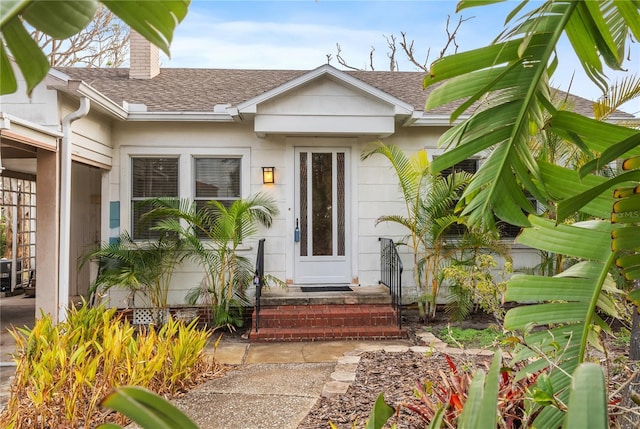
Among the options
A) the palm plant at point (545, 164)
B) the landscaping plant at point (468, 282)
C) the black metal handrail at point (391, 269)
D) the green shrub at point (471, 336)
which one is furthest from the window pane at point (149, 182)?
the palm plant at point (545, 164)

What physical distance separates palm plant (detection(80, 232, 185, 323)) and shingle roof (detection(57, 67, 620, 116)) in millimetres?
2338

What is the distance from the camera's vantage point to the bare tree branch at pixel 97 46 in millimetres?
17453

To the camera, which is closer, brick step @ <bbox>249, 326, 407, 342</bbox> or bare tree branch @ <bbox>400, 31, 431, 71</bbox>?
brick step @ <bbox>249, 326, 407, 342</bbox>

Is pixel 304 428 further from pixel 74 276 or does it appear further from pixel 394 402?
pixel 74 276

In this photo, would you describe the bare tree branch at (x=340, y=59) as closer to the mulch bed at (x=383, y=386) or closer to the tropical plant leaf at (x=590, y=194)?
the mulch bed at (x=383, y=386)

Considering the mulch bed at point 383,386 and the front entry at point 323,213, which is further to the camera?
the front entry at point 323,213

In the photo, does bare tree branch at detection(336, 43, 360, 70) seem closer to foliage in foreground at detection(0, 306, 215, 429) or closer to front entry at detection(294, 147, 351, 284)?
front entry at detection(294, 147, 351, 284)

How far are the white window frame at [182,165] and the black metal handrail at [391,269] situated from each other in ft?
8.53

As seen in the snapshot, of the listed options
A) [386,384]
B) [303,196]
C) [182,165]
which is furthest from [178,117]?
[386,384]

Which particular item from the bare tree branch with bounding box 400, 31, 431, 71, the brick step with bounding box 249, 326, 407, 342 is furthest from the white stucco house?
the bare tree branch with bounding box 400, 31, 431, 71

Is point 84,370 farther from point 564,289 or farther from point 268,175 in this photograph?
point 268,175

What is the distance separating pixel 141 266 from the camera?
7836mm

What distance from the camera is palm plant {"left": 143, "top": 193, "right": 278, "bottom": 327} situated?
765cm

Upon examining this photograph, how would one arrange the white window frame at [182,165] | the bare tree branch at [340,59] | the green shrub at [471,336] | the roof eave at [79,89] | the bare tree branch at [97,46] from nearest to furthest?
the roof eave at [79,89] → the green shrub at [471,336] → the white window frame at [182,165] → the bare tree branch at [97,46] → the bare tree branch at [340,59]
